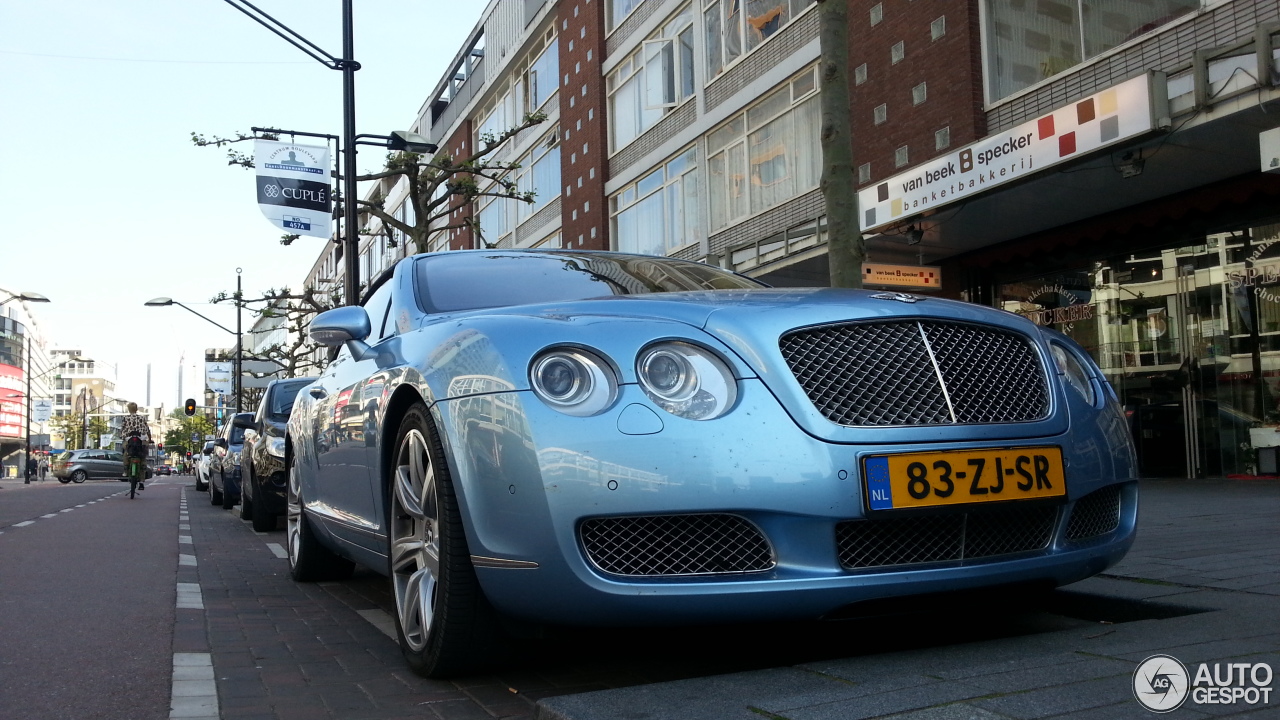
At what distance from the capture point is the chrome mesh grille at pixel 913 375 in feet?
9.70

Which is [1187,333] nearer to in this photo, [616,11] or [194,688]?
[194,688]

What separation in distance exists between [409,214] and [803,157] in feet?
119

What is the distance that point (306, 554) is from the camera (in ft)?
19.9

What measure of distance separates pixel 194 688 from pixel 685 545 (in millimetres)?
1739

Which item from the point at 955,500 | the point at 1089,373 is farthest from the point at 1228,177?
the point at 955,500

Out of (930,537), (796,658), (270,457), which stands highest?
(270,457)

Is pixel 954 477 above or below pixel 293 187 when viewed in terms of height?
below

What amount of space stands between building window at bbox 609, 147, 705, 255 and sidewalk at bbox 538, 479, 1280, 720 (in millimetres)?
18066

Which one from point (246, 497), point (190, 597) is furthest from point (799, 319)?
point (246, 497)

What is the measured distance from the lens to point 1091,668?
2.66m

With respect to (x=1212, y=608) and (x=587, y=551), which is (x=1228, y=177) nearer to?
(x=1212, y=608)

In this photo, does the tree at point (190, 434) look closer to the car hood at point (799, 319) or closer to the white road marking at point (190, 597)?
the white road marking at point (190, 597)

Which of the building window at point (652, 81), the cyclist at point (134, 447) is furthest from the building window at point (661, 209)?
the cyclist at point (134, 447)

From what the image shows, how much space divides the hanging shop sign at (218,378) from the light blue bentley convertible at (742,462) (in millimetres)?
50793
